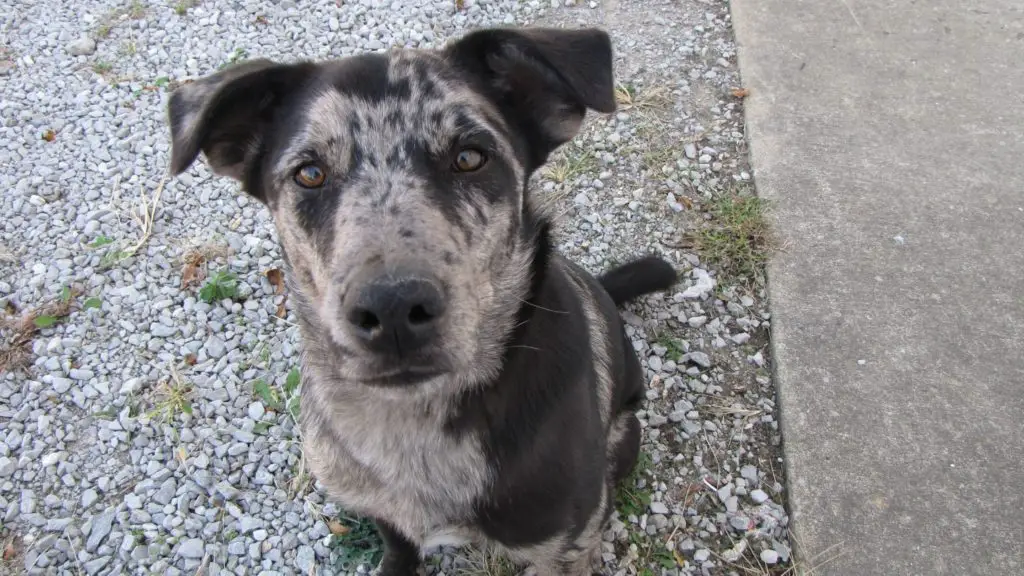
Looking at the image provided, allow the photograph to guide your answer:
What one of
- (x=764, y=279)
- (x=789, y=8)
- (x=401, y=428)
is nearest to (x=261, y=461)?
(x=401, y=428)

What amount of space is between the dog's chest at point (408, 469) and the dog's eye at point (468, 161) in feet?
2.83

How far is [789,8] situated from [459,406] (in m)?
4.75

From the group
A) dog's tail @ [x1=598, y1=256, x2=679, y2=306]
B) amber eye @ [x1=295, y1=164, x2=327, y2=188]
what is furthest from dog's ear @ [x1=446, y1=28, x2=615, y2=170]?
dog's tail @ [x1=598, y1=256, x2=679, y2=306]

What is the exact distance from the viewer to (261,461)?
3.49m

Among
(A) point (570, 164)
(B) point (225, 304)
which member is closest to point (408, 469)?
(B) point (225, 304)

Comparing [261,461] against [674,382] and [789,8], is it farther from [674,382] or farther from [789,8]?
[789,8]

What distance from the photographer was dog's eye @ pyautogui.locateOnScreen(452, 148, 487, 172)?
2.26m

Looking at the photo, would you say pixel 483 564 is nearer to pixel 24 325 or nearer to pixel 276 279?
pixel 276 279

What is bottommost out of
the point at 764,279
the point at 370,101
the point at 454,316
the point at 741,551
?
the point at 741,551

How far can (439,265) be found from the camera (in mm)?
1950

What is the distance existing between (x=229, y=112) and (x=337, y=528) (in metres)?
1.95

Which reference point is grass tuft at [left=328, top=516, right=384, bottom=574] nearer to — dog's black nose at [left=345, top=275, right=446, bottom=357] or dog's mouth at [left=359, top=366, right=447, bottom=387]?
dog's mouth at [left=359, top=366, right=447, bottom=387]

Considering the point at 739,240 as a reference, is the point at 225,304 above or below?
below

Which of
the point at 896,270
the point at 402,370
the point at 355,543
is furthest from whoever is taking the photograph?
the point at 896,270
